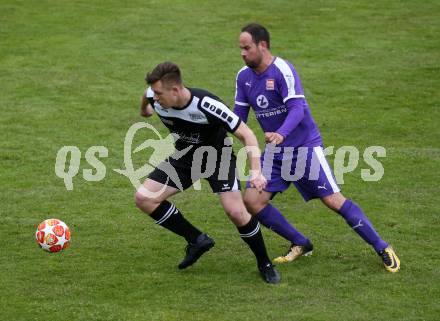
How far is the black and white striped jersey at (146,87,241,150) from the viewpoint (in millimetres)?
8961

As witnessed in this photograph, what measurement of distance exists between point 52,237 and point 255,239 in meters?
2.25

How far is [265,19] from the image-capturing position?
23.0 metres

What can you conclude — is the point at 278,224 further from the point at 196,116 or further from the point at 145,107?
the point at 145,107

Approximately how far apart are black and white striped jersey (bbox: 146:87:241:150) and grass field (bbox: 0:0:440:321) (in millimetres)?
1498

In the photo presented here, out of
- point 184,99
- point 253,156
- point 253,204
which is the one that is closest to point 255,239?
point 253,204

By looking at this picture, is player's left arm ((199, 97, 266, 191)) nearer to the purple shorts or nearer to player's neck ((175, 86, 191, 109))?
player's neck ((175, 86, 191, 109))

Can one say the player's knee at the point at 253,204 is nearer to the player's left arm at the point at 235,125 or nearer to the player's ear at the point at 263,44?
the player's left arm at the point at 235,125

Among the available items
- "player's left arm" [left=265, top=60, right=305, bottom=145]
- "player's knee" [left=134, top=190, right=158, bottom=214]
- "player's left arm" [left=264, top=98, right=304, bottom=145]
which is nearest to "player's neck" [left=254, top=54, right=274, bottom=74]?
"player's left arm" [left=265, top=60, right=305, bottom=145]

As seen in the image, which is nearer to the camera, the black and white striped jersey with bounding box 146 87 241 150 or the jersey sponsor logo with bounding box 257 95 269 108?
the black and white striped jersey with bounding box 146 87 241 150

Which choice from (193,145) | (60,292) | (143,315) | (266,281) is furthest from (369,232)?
(60,292)

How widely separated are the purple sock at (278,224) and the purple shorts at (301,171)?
290mm

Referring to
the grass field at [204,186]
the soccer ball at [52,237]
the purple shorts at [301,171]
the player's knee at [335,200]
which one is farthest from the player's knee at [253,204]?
the soccer ball at [52,237]

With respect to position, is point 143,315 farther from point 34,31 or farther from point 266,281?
point 34,31

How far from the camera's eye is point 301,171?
9758 millimetres
